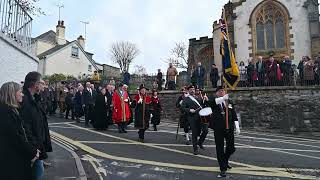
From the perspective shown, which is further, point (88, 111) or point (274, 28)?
point (274, 28)

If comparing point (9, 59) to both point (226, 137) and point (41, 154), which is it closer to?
point (41, 154)

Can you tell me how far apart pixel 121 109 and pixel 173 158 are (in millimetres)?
5683

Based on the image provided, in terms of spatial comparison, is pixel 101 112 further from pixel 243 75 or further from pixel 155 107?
pixel 243 75

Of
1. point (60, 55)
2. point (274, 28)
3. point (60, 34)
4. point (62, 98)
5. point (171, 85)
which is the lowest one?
point (62, 98)

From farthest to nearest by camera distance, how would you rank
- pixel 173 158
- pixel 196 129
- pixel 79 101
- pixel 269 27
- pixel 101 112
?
pixel 269 27
pixel 79 101
pixel 101 112
pixel 196 129
pixel 173 158

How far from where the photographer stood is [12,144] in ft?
15.9

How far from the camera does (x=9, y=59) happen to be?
9297mm

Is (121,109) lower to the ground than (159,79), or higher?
lower

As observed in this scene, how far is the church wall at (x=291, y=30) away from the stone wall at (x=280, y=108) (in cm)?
858

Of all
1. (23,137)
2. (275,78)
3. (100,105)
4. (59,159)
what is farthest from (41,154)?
(275,78)

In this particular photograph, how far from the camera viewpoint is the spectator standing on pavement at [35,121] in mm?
5637

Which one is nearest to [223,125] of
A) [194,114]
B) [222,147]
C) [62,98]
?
[222,147]

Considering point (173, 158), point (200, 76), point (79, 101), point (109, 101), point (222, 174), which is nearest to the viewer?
point (222, 174)

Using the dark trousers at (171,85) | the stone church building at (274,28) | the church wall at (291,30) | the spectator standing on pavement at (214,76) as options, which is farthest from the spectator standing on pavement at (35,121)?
the church wall at (291,30)
